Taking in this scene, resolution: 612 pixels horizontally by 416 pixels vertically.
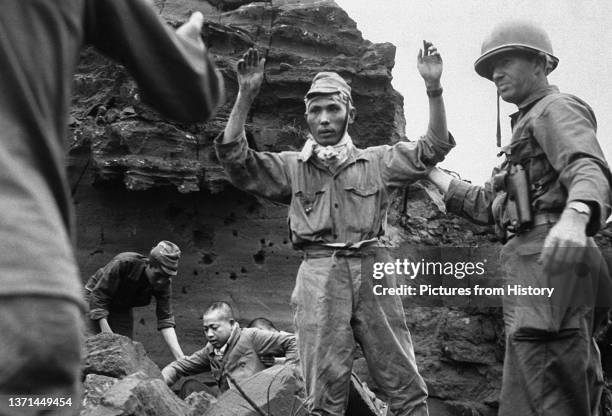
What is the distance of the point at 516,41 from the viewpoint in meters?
5.10

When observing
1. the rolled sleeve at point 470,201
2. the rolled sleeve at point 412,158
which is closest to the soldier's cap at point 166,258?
the rolled sleeve at point 412,158

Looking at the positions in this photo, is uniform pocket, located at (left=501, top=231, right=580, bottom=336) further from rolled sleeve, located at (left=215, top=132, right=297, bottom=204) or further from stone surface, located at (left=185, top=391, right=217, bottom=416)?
stone surface, located at (left=185, top=391, right=217, bottom=416)

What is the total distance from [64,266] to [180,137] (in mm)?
11181

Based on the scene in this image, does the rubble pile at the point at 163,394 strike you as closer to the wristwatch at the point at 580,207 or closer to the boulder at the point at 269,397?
the boulder at the point at 269,397

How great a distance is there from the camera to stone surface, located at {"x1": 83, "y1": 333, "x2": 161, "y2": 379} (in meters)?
8.05

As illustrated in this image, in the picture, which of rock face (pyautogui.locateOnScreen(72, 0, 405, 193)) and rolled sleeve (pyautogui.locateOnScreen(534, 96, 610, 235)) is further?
rock face (pyautogui.locateOnScreen(72, 0, 405, 193))

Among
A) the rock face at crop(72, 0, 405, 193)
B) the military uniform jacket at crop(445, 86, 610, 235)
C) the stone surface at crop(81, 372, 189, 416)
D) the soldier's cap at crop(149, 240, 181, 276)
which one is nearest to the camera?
the military uniform jacket at crop(445, 86, 610, 235)

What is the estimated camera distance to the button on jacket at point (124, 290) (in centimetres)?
1001

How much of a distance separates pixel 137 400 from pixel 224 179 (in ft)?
20.0

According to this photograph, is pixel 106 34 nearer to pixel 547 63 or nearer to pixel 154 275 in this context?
pixel 547 63

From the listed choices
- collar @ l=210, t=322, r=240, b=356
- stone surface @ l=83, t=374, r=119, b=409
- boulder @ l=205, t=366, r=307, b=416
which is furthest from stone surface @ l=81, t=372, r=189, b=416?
collar @ l=210, t=322, r=240, b=356

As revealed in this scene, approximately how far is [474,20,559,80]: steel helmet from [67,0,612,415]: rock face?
23.2 feet

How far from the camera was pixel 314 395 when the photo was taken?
543 centimetres

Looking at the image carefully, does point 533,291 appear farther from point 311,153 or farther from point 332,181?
point 311,153
